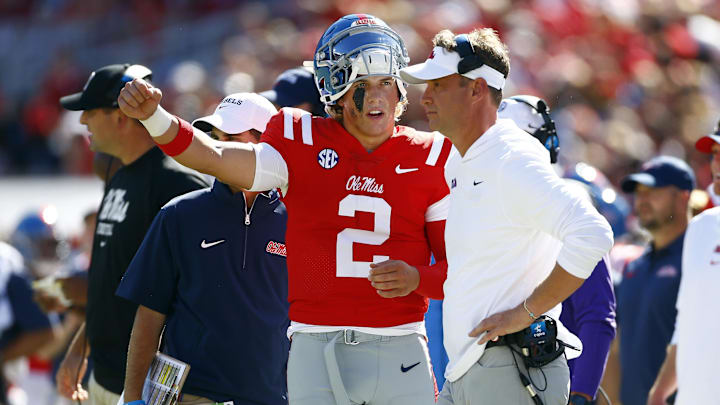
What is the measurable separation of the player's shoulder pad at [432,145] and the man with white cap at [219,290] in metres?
0.69

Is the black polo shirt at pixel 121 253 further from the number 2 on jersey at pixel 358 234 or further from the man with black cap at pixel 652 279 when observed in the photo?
the man with black cap at pixel 652 279

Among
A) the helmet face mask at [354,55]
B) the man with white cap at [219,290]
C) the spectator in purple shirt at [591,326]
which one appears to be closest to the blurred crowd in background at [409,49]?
the spectator in purple shirt at [591,326]

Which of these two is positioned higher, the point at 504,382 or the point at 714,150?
the point at 714,150

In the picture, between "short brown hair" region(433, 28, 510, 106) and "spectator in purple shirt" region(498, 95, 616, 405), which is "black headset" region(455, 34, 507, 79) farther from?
"spectator in purple shirt" region(498, 95, 616, 405)

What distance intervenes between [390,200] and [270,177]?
0.47m

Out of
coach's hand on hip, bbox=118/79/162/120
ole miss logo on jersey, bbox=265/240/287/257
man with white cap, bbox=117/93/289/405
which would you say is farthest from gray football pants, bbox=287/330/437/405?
coach's hand on hip, bbox=118/79/162/120

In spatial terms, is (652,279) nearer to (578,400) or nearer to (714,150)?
(714,150)

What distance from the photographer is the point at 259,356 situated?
4.73m

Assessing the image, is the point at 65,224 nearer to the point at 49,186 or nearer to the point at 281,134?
the point at 49,186

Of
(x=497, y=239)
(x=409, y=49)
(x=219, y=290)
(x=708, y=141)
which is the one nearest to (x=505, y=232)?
(x=497, y=239)

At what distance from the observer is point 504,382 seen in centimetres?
389

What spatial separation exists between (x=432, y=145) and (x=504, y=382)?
41.2 inches

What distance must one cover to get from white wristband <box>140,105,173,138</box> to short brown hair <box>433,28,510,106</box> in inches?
40.2

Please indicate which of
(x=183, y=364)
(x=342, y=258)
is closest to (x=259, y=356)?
(x=183, y=364)
